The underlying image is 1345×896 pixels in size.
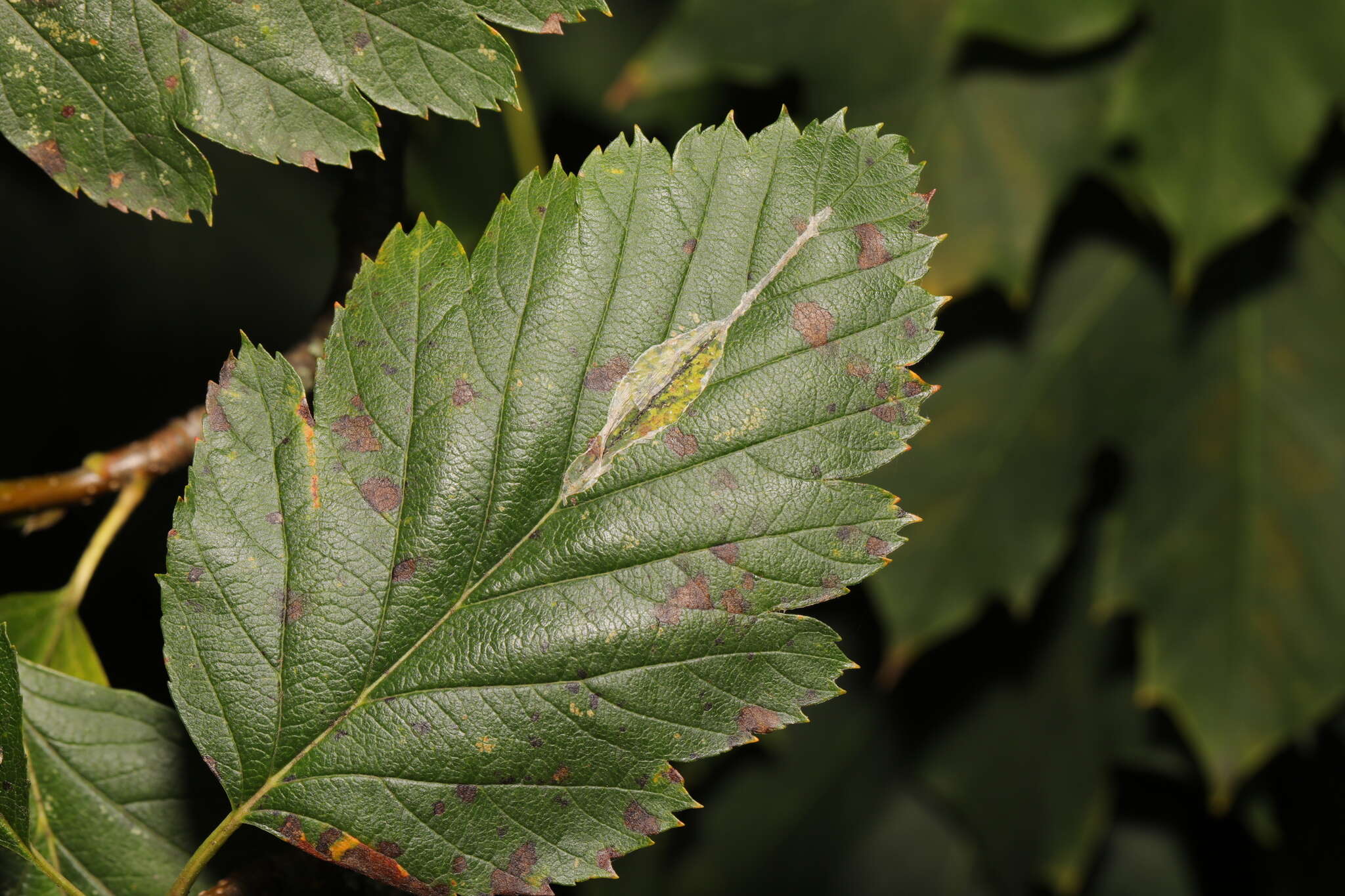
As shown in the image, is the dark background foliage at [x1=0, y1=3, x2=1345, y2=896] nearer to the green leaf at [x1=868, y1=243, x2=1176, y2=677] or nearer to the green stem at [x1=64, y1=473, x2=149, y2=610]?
the green leaf at [x1=868, y1=243, x2=1176, y2=677]

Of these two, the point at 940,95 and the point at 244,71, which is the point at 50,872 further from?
the point at 940,95

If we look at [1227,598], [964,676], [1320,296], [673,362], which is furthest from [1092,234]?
[673,362]

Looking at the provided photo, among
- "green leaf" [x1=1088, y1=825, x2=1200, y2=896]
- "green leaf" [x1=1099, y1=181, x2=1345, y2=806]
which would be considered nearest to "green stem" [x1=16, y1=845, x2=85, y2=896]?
"green leaf" [x1=1099, y1=181, x2=1345, y2=806]

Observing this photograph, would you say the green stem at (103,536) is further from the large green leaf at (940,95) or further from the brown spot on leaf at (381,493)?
the large green leaf at (940,95)

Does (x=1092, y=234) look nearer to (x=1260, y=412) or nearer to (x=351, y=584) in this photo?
(x=1260, y=412)

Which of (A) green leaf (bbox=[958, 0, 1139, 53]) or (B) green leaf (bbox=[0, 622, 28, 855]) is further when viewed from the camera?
(A) green leaf (bbox=[958, 0, 1139, 53])

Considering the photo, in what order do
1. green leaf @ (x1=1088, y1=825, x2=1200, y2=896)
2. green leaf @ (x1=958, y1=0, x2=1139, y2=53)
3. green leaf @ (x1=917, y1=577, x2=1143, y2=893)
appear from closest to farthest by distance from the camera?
green leaf @ (x1=958, y1=0, x2=1139, y2=53) → green leaf @ (x1=917, y1=577, x2=1143, y2=893) → green leaf @ (x1=1088, y1=825, x2=1200, y2=896)

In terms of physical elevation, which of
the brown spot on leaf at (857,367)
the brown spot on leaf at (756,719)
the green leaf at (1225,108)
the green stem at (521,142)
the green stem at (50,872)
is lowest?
the green stem at (50,872)

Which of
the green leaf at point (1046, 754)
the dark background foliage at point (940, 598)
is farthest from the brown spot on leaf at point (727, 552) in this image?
the green leaf at point (1046, 754)
